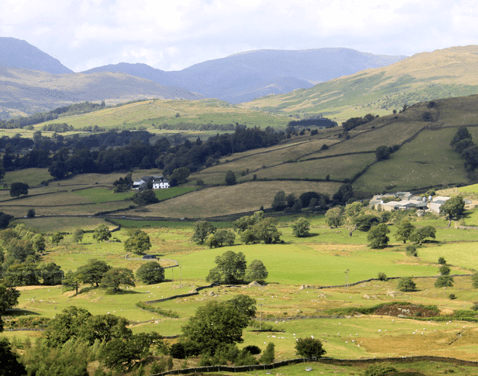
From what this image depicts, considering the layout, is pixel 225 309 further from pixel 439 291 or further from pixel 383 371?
pixel 439 291

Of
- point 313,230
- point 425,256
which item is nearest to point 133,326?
point 425,256

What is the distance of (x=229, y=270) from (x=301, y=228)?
5116 cm

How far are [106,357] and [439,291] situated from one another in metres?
62.4

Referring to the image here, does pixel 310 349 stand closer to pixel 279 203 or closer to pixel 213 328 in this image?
pixel 213 328

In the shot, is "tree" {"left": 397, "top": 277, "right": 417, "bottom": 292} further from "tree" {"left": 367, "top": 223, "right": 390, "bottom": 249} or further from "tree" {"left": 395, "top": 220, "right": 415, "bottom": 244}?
"tree" {"left": 395, "top": 220, "right": 415, "bottom": 244}

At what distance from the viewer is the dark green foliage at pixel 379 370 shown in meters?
44.2

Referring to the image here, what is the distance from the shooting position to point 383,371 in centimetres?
4425

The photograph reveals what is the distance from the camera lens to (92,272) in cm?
8562

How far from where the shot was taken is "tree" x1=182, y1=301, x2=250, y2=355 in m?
50.8

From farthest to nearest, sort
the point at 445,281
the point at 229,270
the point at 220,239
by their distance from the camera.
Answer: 1. the point at 220,239
2. the point at 229,270
3. the point at 445,281

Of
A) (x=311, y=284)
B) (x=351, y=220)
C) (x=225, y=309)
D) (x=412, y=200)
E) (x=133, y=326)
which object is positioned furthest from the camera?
(x=412, y=200)

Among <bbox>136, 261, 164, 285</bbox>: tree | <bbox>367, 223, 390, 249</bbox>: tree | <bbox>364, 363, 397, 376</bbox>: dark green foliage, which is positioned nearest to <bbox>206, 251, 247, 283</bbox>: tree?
<bbox>136, 261, 164, 285</bbox>: tree

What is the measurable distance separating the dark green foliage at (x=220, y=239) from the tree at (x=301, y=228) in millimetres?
19529

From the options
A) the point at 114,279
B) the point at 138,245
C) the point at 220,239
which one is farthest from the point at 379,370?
the point at 220,239
